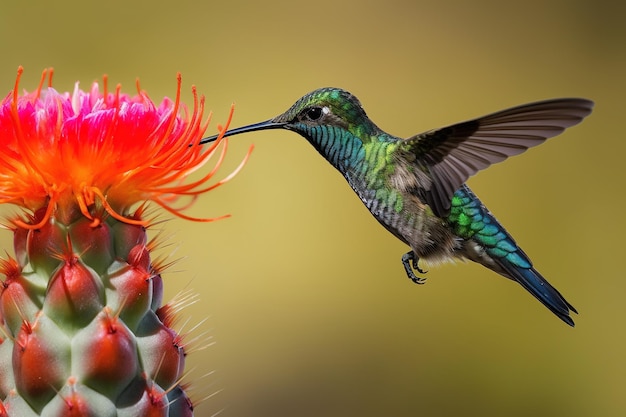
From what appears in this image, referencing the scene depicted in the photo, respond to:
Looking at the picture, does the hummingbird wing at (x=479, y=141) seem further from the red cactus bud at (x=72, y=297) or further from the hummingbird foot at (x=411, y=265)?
the red cactus bud at (x=72, y=297)

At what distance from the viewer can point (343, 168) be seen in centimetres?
137

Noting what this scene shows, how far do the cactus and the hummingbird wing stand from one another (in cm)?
44

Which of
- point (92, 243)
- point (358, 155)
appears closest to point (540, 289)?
point (358, 155)

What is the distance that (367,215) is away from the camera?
309 centimetres

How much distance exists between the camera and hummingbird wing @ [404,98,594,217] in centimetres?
113

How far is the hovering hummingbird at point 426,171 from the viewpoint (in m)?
1.27

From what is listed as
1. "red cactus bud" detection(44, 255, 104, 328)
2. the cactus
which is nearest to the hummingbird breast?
the cactus

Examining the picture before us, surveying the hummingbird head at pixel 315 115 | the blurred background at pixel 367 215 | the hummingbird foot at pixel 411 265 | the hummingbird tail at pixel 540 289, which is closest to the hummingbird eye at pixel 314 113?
the hummingbird head at pixel 315 115

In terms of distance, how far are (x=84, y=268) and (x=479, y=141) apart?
62 centimetres

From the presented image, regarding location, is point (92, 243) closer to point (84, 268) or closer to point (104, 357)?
point (84, 268)

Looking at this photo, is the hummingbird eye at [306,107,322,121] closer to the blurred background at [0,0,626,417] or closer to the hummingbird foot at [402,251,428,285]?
the hummingbird foot at [402,251,428,285]

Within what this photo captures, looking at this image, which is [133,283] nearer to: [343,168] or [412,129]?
[343,168]

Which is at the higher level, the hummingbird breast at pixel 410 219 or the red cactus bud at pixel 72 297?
the hummingbird breast at pixel 410 219

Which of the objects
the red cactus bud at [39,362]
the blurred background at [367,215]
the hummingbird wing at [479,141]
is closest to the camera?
the red cactus bud at [39,362]
